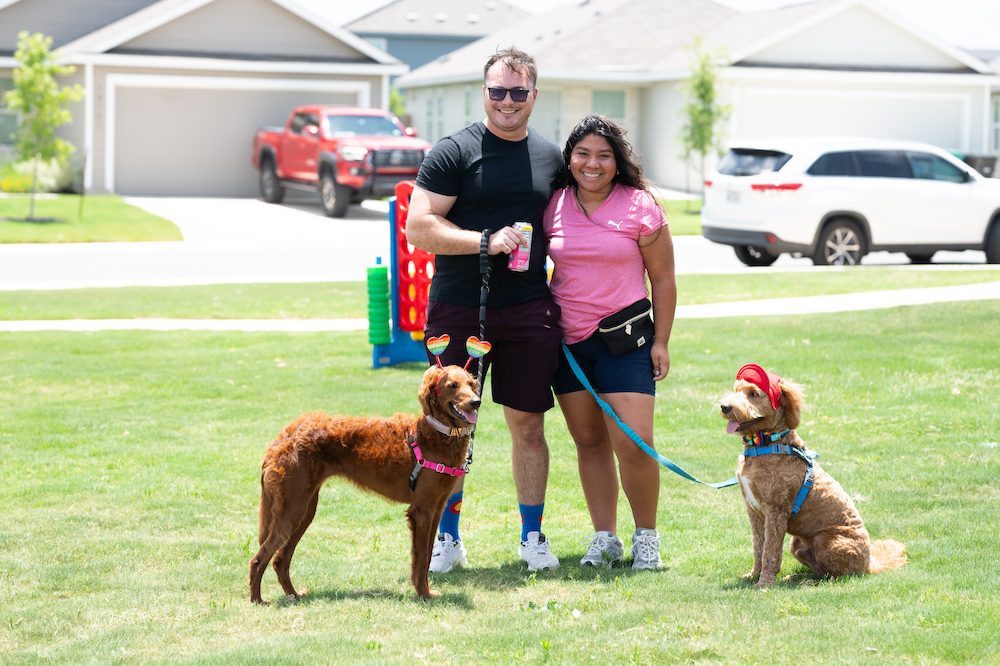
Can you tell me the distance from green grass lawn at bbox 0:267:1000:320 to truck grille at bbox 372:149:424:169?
8.82 metres

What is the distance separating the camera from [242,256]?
719 inches

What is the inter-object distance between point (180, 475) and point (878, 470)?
13.1ft

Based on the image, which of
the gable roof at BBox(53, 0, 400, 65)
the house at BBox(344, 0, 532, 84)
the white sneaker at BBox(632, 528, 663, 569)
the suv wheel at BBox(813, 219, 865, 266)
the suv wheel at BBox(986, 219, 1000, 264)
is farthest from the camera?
the house at BBox(344, 0, 532, 84)

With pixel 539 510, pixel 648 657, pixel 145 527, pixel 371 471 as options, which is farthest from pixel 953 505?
pixel 145 527

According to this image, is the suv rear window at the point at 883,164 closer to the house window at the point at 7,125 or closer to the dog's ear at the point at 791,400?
the dog's ear at the point at 791,400

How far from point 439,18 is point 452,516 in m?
51.5

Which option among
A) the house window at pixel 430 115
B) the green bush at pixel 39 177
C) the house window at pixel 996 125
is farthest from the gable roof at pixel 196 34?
the house window at pixel 996 125

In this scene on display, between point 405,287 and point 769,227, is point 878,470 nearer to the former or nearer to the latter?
point 405,287

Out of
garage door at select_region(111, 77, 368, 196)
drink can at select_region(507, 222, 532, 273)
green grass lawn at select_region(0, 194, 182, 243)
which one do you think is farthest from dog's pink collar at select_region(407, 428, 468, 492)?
garage door at select_region(111, 77, 368, 196)

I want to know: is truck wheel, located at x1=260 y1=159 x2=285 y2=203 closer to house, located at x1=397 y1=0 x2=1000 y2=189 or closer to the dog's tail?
house, located at x1=397 y1=0 x2=1000 y2=189

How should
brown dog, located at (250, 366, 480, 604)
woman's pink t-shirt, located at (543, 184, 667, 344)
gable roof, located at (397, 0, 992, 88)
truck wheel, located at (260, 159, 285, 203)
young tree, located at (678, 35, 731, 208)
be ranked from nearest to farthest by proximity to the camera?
brown dog, located at (250, 366, 480, 604)
woman's pink t-shirt, located at (543, 184, 667, 344)
young tree, located at (678, 35, 731, 208)
truck wheel, located at (260, 159, 285, 203)
gable roof, located at (397, 0, 992, 88)

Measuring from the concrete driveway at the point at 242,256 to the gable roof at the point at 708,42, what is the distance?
32.8 feet

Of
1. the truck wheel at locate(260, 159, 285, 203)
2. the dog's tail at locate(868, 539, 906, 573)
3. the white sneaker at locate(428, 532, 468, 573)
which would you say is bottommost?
the white sneaker at locate(428, 532, 468, 573)

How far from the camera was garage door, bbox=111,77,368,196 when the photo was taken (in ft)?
93.8
